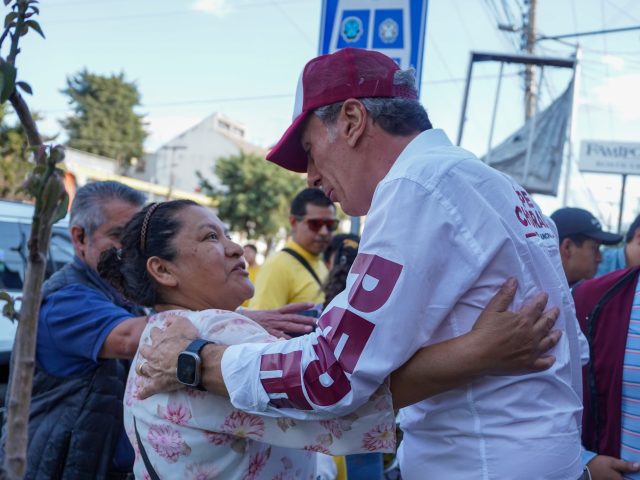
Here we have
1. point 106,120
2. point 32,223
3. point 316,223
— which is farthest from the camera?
point 106,120

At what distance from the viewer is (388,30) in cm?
326

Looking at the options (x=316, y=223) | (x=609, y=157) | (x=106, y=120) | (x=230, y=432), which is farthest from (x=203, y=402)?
(x=106, y=120)

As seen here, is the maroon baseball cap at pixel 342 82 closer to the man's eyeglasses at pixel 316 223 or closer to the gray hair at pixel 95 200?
the gray hair at pixel 95 200

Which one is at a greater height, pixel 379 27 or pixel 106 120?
pixel 106 120

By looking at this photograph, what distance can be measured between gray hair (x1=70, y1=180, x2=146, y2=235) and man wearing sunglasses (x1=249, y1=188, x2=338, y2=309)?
1704 mm

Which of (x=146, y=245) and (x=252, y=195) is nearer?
(x=146, y=245)

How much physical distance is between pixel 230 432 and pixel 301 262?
10.5 feet

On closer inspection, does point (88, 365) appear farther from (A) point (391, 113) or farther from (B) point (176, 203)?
(A) point (391, 113)

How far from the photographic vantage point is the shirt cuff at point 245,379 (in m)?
1.30

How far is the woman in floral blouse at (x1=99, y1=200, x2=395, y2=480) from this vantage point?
135 cm

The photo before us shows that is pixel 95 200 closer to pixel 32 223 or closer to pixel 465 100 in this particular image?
pixel 32 223

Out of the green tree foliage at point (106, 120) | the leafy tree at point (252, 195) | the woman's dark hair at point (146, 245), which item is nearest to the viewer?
the woman's dark hair at point (146, 245)

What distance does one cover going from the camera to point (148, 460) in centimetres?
156

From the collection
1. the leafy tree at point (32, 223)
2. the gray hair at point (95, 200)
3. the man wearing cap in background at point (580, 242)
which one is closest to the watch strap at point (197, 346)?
the leafy tree at point (32, 223)
